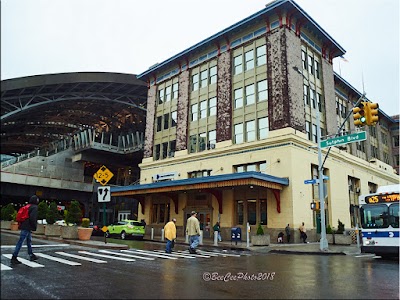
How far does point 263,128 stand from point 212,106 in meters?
7.16

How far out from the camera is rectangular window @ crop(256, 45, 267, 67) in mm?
32156

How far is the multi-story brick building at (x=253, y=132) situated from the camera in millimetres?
28375

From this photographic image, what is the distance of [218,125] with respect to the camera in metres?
34.2

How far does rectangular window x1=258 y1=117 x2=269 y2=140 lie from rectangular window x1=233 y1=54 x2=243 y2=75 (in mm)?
6026

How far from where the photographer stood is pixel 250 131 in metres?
31.5

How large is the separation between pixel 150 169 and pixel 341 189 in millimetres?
20737

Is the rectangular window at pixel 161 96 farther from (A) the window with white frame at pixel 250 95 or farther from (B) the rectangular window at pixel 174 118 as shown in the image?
(A) the window with white frame at pixel 250 95

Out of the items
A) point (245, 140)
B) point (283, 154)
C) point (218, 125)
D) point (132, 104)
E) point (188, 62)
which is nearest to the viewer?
point (283, 154)

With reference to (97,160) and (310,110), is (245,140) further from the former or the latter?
(97,160)

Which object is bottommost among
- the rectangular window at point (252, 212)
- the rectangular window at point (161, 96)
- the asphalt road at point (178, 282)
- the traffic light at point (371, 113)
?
the asphalt road at point (178, 282)

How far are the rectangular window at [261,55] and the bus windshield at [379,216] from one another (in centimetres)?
1918

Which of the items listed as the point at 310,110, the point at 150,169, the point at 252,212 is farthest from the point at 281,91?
the point at 150,169

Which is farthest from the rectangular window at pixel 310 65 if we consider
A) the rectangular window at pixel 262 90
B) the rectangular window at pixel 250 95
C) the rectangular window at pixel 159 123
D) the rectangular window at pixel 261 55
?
the rectangular window at pixel 159 123

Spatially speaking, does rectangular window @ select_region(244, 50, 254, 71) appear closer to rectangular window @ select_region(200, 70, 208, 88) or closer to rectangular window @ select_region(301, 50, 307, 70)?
rectangular window @ select_region(301, 50, 307, 70)
